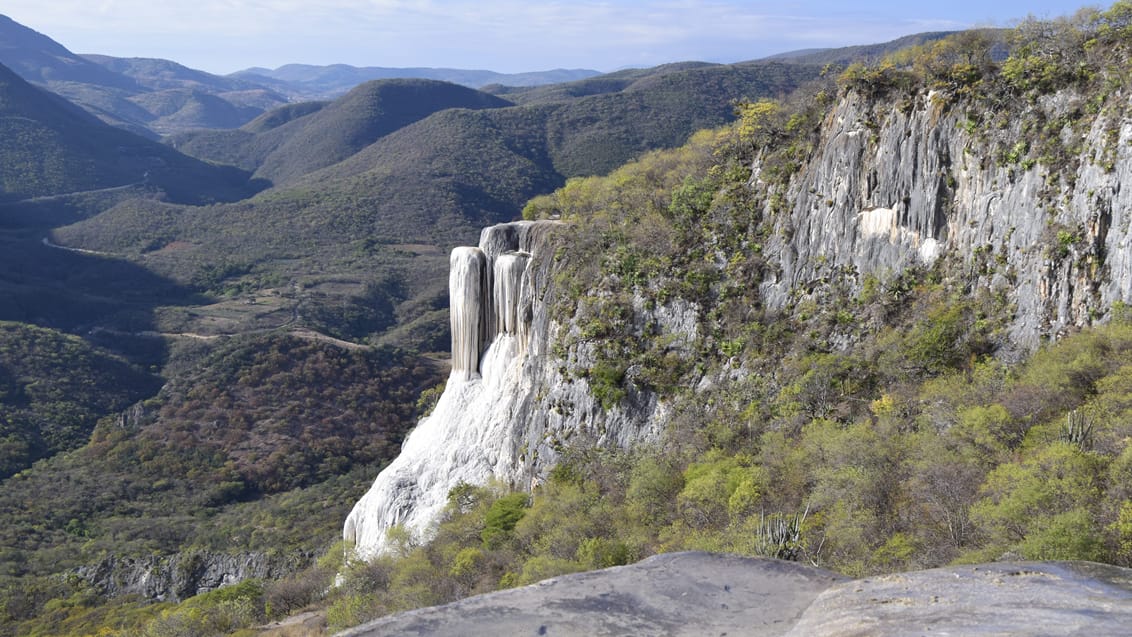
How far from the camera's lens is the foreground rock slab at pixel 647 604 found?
6.91 metres

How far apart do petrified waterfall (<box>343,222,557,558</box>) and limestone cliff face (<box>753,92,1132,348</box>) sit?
8.39 metres

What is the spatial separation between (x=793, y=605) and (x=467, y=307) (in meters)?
19.6

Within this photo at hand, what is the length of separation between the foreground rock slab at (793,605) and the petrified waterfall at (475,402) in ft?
50.4

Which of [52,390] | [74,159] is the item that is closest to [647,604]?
[52,390]

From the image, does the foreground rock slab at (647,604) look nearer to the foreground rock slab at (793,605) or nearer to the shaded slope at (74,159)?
the foreground rock slab at (793,605)

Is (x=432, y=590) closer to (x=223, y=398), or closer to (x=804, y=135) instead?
(x=804, y=135)

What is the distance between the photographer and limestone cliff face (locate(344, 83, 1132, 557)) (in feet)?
47.6

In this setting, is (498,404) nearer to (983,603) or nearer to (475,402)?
(475,402)

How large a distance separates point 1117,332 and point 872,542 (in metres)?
5.79

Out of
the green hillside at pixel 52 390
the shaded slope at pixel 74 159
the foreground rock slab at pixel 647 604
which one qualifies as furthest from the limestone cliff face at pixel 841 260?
the shaded slope at pixel 74 159

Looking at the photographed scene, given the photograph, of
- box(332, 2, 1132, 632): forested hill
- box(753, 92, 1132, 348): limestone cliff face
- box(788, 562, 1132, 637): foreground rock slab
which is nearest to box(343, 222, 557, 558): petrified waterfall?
box(332, 2, 1132, 632): forested hill

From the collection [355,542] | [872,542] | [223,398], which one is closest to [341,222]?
[223,398]

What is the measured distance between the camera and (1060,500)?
9.91 meters

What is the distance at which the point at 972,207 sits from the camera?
16672 millimetres
